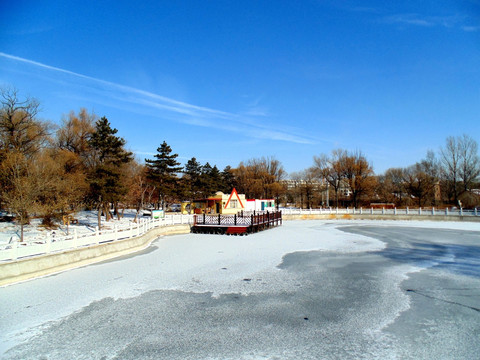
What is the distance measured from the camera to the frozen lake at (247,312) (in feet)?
18.4

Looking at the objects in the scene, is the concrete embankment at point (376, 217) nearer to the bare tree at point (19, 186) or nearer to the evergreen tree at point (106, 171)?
the evergreen tree at point (106, 171)

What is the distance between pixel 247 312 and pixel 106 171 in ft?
93.5

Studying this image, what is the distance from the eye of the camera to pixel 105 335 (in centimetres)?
619

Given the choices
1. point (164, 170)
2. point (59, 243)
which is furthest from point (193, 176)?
point (59, 243)

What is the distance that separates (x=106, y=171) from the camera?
32.2m

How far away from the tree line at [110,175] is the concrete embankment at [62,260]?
1146 centimetres

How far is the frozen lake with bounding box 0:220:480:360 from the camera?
18.4ft

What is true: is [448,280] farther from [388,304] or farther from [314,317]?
[314,317]

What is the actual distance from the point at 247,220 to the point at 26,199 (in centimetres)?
1753

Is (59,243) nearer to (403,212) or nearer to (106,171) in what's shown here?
(106,171)

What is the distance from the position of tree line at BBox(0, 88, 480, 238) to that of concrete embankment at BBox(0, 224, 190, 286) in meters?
11.5

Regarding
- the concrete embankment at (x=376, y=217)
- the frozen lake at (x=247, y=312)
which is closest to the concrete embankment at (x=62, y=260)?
the frozen lake at (x=247, y=312)

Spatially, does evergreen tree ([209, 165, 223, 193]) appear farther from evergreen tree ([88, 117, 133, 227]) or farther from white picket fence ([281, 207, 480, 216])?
evergreen tree ([88, 117, 133, 227])

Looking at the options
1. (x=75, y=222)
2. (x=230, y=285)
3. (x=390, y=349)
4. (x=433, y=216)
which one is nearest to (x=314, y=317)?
(x=390, y=349)
